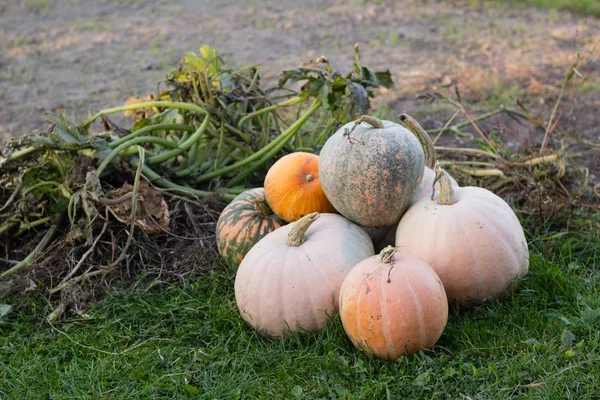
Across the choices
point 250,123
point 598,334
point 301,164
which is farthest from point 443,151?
point 598,334

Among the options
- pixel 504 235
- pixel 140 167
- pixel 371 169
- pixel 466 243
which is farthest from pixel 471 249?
pixel 140 167

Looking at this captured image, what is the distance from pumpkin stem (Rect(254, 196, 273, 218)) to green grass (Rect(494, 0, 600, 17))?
6.75 meters

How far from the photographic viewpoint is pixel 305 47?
23.4 ft

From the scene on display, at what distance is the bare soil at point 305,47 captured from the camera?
18.7 ft

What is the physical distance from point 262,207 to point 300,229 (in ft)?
1.54

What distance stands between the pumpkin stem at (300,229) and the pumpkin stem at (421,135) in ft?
2.42

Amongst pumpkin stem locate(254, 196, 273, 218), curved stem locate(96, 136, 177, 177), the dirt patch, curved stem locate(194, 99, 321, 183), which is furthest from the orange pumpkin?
the dirt patch

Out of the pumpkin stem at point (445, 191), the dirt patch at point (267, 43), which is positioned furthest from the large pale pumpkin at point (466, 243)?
the dirt patch at point (267, 43)

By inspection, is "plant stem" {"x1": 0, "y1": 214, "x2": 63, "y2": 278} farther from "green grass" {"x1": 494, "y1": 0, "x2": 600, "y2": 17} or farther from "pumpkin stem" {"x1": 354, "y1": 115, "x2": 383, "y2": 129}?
"green grass" {"x1": 494, "y1": 0, "x2": 600, "y2": 17}

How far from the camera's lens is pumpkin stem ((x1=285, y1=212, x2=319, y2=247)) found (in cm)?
273

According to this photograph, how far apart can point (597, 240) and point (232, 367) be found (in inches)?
78.2

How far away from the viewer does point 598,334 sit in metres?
2.52

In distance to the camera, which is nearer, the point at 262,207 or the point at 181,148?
the point at 262,207

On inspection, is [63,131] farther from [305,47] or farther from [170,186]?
[305,47]
